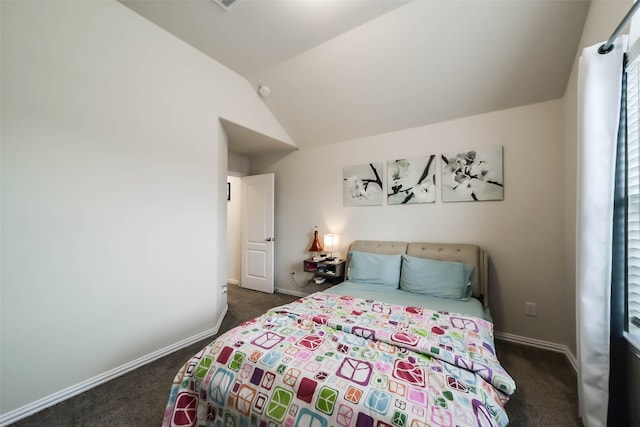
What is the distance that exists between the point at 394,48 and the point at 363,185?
4.96 ft

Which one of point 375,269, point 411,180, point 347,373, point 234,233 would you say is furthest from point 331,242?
point 347,373

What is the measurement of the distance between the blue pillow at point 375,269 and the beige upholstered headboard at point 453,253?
20 cm

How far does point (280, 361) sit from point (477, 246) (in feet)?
7.55

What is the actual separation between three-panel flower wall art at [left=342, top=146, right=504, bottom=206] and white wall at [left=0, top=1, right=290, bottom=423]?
1.79 metres

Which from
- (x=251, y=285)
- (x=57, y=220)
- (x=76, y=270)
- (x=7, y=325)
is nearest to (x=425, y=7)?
(x=57, y=220)

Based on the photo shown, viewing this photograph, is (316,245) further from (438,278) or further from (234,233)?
(234,233)

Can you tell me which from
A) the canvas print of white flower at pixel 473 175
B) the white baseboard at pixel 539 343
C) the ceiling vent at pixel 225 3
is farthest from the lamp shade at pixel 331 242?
Result: the ceiling vent at pixel 225 3

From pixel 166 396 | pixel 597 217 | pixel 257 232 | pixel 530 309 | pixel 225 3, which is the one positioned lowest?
pixel 166 396

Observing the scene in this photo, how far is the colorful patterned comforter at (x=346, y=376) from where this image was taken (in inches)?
35.8

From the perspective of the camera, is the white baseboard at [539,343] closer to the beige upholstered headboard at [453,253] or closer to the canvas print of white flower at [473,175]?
the beige upholstered headboard at [453,253]

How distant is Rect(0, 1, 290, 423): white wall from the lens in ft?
4.98

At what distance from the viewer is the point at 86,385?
1.74 meters

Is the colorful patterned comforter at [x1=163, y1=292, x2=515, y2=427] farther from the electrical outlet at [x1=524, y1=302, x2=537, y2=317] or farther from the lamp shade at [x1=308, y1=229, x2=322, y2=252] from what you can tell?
the lamp shade at [x1=308, y1=229, x2=322, y2=252]

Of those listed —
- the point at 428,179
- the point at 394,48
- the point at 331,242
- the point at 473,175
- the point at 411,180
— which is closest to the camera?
the point at 394,48
